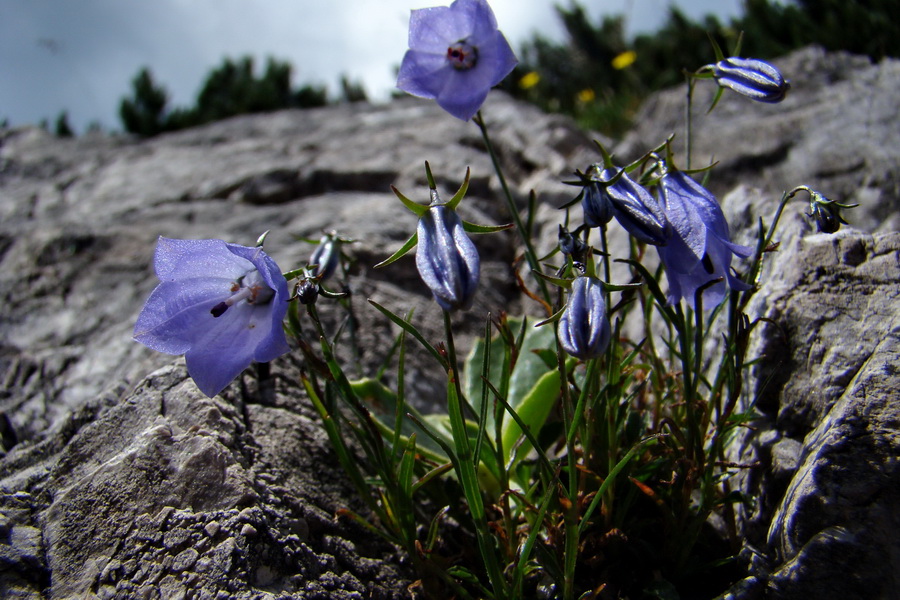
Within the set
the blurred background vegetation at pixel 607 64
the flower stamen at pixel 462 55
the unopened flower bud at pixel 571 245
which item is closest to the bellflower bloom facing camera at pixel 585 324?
the unopened flower bud at pixel 571 245

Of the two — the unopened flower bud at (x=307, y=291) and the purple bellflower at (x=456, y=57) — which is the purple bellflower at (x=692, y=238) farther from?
the unopened flower bud at (x=307, y=291)

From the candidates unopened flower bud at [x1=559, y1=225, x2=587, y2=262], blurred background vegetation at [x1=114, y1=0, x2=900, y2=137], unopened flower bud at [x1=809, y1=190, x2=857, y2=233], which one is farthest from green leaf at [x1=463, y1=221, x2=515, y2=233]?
blurred background vegetation at [x1=114, y1=0, x2=900, y2=137]

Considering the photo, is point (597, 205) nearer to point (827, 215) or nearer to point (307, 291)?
point (827, 215)

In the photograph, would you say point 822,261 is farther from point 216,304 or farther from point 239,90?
point 239,90

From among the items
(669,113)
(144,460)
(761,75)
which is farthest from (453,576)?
(669,113)

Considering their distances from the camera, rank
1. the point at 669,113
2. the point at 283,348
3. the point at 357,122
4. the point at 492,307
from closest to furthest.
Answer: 1. the point at 283,348
2. the point at 492,307
3. the point at 669,113
4. the point at 357,122

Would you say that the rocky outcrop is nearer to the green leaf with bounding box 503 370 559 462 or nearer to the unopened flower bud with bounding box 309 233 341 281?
the unopened flower bud with bounding box 309 233 341 281
